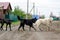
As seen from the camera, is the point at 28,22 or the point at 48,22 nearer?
the point at 28,22

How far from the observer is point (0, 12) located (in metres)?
59.0

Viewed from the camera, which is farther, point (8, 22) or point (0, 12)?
point (0, 12)

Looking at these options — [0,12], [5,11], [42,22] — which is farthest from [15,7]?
[42,22]

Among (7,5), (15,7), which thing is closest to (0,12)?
(7,5)

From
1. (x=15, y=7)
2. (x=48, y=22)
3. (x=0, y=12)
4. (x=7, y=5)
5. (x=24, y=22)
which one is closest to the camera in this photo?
(x=24, y=22)

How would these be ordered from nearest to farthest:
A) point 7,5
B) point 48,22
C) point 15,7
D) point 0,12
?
point 48,22 < point 0,12 < point 7,5 < point 15,7

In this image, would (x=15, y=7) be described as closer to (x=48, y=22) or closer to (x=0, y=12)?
(x=0, y=12)

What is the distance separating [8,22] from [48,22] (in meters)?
4.08

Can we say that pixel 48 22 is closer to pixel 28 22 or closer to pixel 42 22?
pixel 42 22

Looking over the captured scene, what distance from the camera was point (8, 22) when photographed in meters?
22.9

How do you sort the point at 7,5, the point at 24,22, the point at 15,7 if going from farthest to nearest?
the point at 15,7 → the point at 7,5 → the point at 24,22

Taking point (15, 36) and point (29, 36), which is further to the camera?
point (29, 36)

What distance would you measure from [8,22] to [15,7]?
220 feet

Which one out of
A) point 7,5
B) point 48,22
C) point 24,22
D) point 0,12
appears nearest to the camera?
point 24,22
